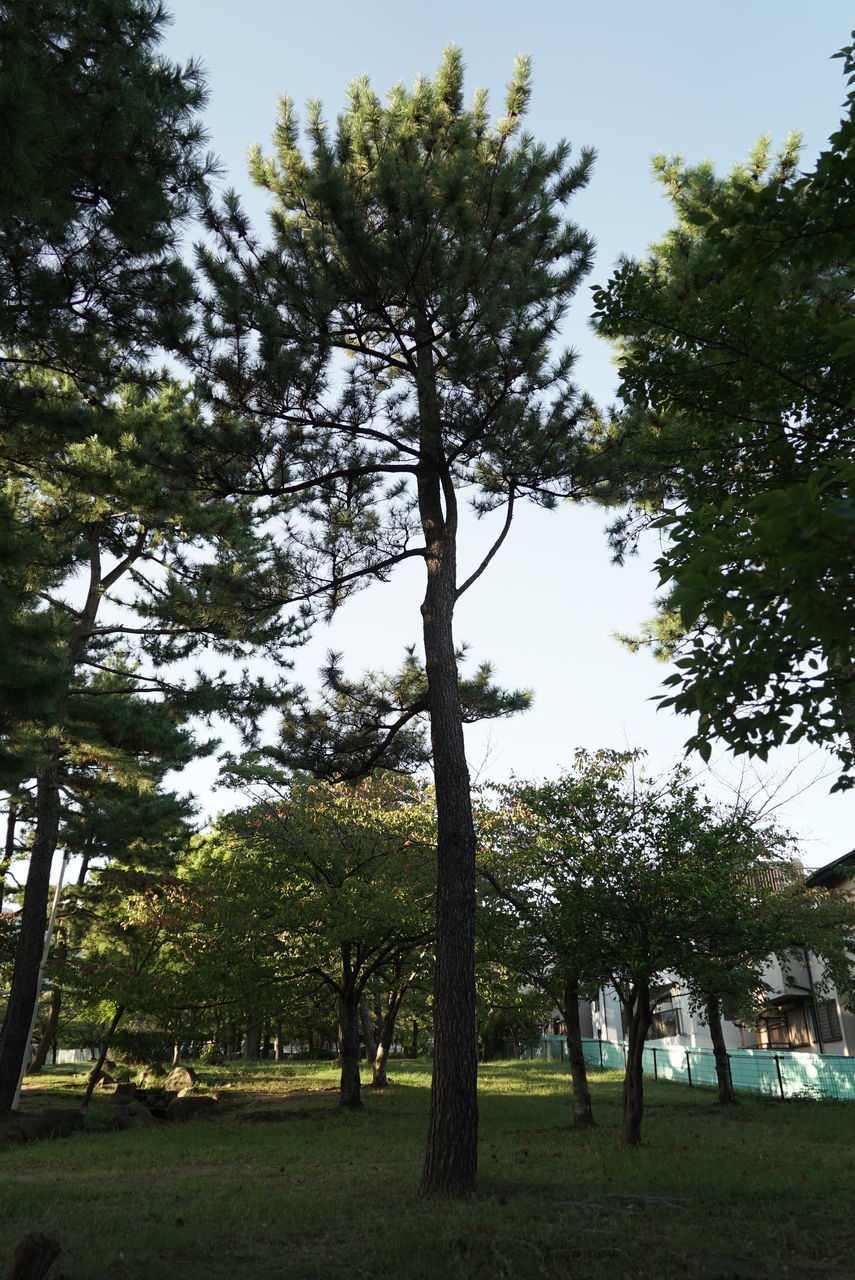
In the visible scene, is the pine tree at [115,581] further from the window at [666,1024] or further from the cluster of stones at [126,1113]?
the window at [666,1024]

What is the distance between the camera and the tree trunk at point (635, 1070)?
12219 millimetres

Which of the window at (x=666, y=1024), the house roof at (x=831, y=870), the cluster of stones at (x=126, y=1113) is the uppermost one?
the house roof at (x=831, y=870)

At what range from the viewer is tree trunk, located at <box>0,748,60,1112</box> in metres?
16.1

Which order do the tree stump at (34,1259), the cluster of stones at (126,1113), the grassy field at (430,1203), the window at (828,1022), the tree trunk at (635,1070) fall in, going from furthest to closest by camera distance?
the window at (828,1022), the cluster of stones at (126,1113), the tree trunk at (635,1070), the grassy field at (430,1203), the tree stump at (34,1259)

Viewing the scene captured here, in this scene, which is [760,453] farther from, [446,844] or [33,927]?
[33,927]

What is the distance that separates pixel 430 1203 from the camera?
7859mm

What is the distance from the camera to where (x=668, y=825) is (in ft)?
41.3

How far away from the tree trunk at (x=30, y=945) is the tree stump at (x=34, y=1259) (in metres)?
11.2

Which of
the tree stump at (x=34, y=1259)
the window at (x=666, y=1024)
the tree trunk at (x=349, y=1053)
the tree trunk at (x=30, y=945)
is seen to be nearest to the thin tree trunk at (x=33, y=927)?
the tree trunk at (x=30, y=945)

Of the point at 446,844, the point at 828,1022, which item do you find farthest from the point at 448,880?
the point at 828,1022

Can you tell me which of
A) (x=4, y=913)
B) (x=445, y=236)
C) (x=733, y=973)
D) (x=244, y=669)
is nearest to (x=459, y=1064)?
(x=733, y=973)

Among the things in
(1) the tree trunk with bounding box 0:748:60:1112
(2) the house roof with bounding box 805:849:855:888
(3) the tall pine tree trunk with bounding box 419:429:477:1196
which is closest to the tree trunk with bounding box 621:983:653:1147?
(3) the tall pine tree trunk with bounding box 419:429:477:1196

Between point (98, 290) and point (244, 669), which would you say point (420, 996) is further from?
point (98, 290)

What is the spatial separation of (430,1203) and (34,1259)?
3988 millimetres
